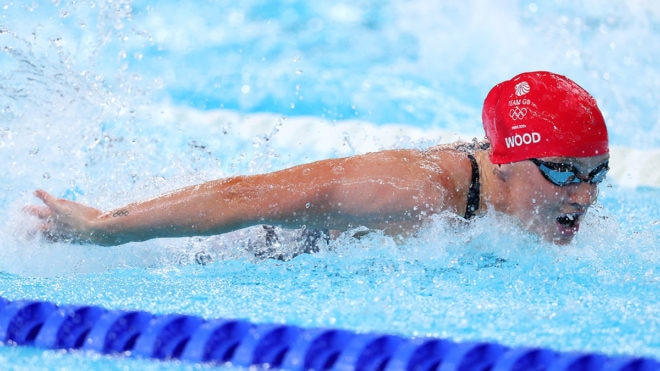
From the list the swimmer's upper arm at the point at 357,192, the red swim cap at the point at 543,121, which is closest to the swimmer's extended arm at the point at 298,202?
the swimmer's upper arm at the point at 357,192

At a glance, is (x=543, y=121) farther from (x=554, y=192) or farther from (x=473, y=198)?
(x=473, y=198)

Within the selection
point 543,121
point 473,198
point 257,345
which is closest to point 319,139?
point 473,198

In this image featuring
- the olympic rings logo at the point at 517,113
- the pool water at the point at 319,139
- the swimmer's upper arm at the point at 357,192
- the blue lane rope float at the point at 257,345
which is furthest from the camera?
the olympic rings logo at the point at 517,113

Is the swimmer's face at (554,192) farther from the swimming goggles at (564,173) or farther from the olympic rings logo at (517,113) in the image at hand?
the olympic rings logo at (517,113)

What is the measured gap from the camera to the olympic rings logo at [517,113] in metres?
2.52

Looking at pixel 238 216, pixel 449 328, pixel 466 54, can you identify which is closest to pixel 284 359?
pixel 449 328

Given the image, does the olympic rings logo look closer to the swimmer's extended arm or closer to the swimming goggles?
the swimming goggles

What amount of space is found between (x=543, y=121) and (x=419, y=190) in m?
0.42

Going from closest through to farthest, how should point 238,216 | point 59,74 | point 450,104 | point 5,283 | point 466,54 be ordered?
point 238,216 < point 5,283 < point 59,74 < point 450,104 < point 466,54

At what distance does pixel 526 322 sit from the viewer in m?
2.12

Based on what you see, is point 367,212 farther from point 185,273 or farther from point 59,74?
point 59,74

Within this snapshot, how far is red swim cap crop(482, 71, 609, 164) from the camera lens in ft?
8.00

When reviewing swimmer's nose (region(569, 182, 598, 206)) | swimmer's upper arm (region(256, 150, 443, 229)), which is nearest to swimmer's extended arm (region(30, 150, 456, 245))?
swimmer's upper arm (region(256, 150, 443, 229))

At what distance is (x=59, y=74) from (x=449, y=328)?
2.59 m
